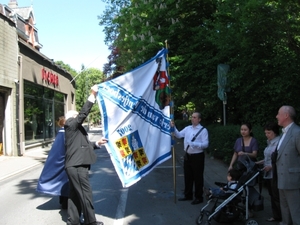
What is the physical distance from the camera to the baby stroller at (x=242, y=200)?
516 centimetres

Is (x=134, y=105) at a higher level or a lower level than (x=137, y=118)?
higher

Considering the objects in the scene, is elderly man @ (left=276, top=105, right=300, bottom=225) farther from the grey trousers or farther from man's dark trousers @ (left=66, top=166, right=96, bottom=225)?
man's dark trousers @ (left=66, top=166, right=96, bottom=225)

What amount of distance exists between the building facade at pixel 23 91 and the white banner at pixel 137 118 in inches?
428

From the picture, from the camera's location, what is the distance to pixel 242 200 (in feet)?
17.6

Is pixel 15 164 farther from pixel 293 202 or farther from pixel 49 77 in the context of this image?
pixel 293 202

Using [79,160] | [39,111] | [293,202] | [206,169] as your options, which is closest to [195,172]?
[293,202]

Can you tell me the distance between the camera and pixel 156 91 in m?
6.54

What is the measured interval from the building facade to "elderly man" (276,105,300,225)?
1347 centimetres

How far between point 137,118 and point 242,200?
7.31ft

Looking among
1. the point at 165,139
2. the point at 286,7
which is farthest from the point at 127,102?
the point at 286,7

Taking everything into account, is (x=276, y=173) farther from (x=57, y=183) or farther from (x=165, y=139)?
(x=57, y=183)

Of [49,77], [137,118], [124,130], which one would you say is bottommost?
[124,130]

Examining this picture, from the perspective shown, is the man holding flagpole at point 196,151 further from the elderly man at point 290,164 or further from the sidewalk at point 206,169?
the elderly man at point 290,164

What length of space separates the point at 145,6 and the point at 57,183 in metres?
12.5
